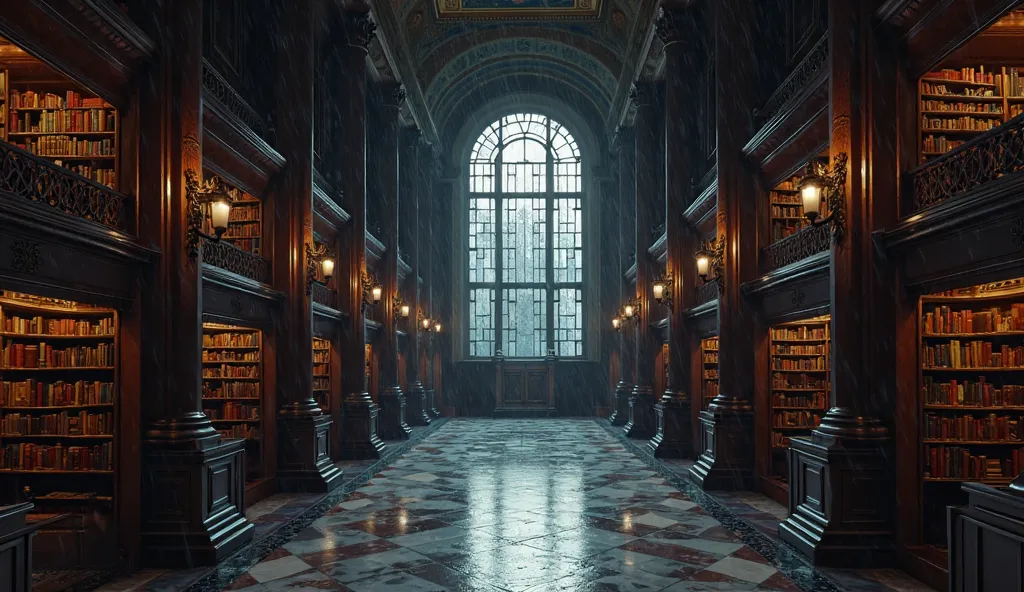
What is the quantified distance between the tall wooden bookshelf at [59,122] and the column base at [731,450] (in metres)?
8.37

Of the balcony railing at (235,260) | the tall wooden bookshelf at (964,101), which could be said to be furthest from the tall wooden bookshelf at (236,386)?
the tall wooden bookshelf at (964,101)

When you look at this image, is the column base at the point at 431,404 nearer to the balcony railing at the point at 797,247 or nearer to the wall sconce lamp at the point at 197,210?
the balcony railing at the point at 797,247

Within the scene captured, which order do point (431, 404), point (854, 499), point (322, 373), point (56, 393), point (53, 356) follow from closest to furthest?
point (854, 499), point (56, 393), point (53, 356), point (322, 373), point (431, 404)

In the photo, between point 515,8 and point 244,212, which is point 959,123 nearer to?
point 244,212

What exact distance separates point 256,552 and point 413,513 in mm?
2438

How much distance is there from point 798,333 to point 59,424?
9372 mm

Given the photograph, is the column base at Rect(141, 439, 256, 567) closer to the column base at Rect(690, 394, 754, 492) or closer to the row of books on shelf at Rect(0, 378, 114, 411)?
the row of books on shelf at Rect(0, 378, 114, 411)

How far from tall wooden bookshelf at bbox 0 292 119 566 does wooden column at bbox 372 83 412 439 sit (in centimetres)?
1051

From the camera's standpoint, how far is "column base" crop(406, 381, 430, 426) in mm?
23141

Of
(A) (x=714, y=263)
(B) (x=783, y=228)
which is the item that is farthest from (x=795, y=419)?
(B) (x=783, y=228)

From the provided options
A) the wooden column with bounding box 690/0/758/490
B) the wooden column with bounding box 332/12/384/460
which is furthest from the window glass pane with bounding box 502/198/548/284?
the wooden column with bounding box 690/0/758/490

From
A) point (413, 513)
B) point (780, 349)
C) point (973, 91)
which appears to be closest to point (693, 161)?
point (780, 349)

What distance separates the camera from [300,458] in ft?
39.0

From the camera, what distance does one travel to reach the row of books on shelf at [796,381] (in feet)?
37.1
